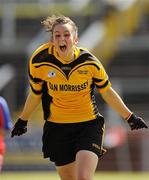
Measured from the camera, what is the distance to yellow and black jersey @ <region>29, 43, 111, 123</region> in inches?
305

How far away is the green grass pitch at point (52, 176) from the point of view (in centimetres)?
1497

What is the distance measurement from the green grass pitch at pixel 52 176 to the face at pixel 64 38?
A: 722cm

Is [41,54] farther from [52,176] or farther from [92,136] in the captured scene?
[52,176]

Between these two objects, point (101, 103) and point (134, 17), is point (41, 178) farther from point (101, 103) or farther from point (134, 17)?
point (134, 17)

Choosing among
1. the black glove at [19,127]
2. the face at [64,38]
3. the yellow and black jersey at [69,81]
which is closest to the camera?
the face at [64,38]

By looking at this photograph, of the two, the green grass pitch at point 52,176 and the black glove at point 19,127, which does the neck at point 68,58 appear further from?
the green grass pitch at point 52,176

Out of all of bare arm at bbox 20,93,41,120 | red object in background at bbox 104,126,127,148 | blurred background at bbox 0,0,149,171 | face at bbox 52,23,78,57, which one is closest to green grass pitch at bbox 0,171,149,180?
red object in background at bbox 104,126,127,148

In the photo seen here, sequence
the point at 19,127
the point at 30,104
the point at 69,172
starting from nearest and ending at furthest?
the point at 69,172
the point at 30,104
the point at 19,127

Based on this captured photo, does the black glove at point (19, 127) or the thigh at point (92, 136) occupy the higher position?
the thigh at point (92, 136)

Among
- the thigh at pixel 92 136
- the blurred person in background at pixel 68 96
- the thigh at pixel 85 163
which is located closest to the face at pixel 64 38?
the blurred person in background at pixel 68 96

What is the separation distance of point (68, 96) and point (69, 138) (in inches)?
18.4

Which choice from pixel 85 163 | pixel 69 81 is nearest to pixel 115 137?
pixel 69 81

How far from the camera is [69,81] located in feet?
25.5

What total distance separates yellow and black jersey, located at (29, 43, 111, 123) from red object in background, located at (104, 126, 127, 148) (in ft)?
27.9
